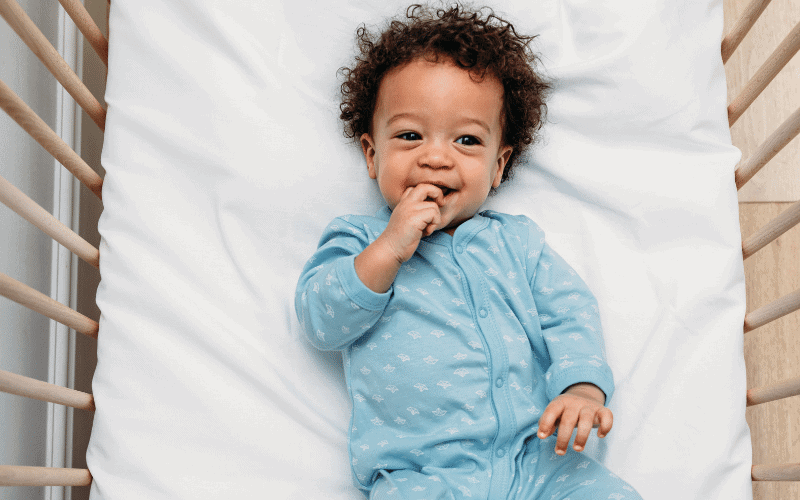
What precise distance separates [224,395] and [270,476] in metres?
0.12

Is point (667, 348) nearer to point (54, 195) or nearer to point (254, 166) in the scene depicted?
point (254, 166)

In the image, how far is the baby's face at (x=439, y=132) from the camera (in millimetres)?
821

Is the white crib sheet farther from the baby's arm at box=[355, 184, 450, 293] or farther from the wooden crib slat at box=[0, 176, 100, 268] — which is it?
the baby's arm at box=[355, 184, 450, 293]

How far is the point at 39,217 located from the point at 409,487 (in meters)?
0.52

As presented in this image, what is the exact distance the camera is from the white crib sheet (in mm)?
858

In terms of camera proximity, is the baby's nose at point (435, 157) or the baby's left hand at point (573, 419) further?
the baby's nose at point (435, 157)

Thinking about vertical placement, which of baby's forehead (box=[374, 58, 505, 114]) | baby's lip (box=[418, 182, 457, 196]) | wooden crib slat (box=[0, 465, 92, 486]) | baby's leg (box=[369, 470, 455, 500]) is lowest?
baby's leg (box=[369, 470, 455, 500])

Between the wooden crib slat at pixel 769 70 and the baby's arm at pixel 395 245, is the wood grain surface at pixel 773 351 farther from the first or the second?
the baby's arm at pixel 395 245

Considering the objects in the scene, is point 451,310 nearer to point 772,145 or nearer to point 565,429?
point 565,429

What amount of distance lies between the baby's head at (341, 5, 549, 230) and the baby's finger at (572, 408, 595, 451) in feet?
0.98

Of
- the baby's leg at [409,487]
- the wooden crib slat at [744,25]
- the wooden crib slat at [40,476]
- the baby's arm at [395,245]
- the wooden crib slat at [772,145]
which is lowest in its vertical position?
the baby's leg at [409,487]

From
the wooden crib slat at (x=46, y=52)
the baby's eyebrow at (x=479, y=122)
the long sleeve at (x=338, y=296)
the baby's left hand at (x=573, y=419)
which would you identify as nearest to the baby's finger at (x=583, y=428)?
the baby's left hand at (x=573, y=419)

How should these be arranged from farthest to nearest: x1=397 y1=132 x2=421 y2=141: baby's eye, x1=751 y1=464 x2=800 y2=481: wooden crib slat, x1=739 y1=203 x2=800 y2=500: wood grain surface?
x1=739 y1=203 x2=800 y2=500: wood grain surface < x1=397 y1=132 x2=421 y2=141: baby's eye < x1=751 y1=464 x2=800 y2=481: wooden crib slat

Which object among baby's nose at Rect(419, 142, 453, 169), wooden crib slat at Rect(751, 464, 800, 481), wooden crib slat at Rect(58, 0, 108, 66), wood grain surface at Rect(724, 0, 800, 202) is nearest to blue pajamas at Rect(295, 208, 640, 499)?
baby's nose at Rect(419, 142, 453, 169)
